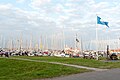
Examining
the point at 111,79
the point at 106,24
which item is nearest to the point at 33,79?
the point at 111,79

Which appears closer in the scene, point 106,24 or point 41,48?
point 106,24

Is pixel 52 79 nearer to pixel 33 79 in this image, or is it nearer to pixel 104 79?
pixel 33 79

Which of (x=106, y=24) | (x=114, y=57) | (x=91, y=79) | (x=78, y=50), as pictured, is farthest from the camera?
(x=78, y=50)

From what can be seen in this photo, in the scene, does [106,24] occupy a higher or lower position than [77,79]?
higher

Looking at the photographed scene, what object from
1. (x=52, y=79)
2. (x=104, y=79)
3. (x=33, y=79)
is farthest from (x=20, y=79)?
(x=104, y=79)

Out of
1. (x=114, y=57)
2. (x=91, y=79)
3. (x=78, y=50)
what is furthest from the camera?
(x=78, y=50)

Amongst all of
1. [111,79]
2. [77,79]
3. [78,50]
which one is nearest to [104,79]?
Result: [111,79]

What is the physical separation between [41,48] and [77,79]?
108066 millimetres

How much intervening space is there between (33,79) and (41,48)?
107 metres

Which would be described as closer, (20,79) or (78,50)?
(20,79)

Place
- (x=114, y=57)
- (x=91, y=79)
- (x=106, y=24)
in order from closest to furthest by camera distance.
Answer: (x=91, y=79), (x=106, y=24), (x=114, y=57)

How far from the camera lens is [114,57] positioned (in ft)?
195

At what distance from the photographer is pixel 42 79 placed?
18234mm

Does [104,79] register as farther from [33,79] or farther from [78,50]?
[78,50]
